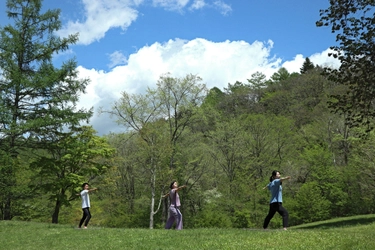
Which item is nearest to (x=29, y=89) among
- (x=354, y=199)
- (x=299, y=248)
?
(x=299, y=248)

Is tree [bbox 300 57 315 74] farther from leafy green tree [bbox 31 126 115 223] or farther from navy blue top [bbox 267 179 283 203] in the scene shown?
navy blue top [bbox 267 179 283 203]

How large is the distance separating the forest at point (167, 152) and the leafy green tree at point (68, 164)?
0.35 ft

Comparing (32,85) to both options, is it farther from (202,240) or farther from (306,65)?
(306,65)

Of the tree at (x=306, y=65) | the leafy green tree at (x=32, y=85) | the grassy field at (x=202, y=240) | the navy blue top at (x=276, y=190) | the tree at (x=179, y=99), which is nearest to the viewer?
the grassy field at (x=202, y=240)

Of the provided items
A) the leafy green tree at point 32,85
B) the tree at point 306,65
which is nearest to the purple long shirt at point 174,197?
the leafy green tree at point 32,85

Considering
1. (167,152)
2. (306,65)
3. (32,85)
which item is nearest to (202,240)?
(32,85)

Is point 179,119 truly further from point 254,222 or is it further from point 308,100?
point 308,100

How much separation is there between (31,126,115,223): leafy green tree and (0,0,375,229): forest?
0.35 ft

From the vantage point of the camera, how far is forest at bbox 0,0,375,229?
85.8ft

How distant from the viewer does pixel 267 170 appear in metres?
51.7

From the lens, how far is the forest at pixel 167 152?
1030 inches

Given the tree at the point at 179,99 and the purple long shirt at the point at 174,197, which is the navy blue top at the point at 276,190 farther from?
the tree at the point at 179,99

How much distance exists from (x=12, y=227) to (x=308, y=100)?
68316 mm

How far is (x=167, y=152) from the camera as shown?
4291cm
